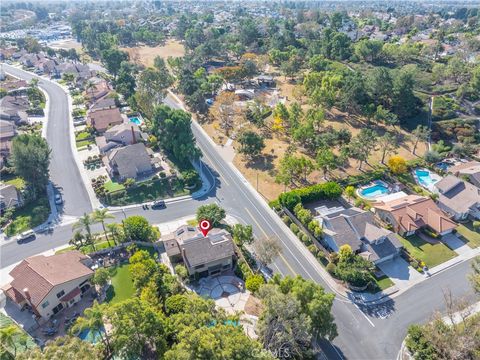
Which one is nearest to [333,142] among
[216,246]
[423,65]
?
[216,246]

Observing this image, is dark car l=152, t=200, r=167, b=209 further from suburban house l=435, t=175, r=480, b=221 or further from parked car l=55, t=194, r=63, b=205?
suburban house l=435, t=175, r=480, b=221

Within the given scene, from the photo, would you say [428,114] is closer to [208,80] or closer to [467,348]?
[208,80]

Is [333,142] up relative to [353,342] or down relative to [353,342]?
up

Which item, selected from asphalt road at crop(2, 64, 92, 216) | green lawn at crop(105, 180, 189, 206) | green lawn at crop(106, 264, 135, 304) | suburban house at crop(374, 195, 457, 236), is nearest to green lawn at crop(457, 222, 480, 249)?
suburban house at crop(374, 195, 457, 236)

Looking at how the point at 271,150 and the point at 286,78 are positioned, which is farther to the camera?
the point at 286,78

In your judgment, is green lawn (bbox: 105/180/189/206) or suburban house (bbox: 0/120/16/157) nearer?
green lawn (bbox: 105/180/189/206)

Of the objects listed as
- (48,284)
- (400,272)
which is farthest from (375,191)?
(48,284)
